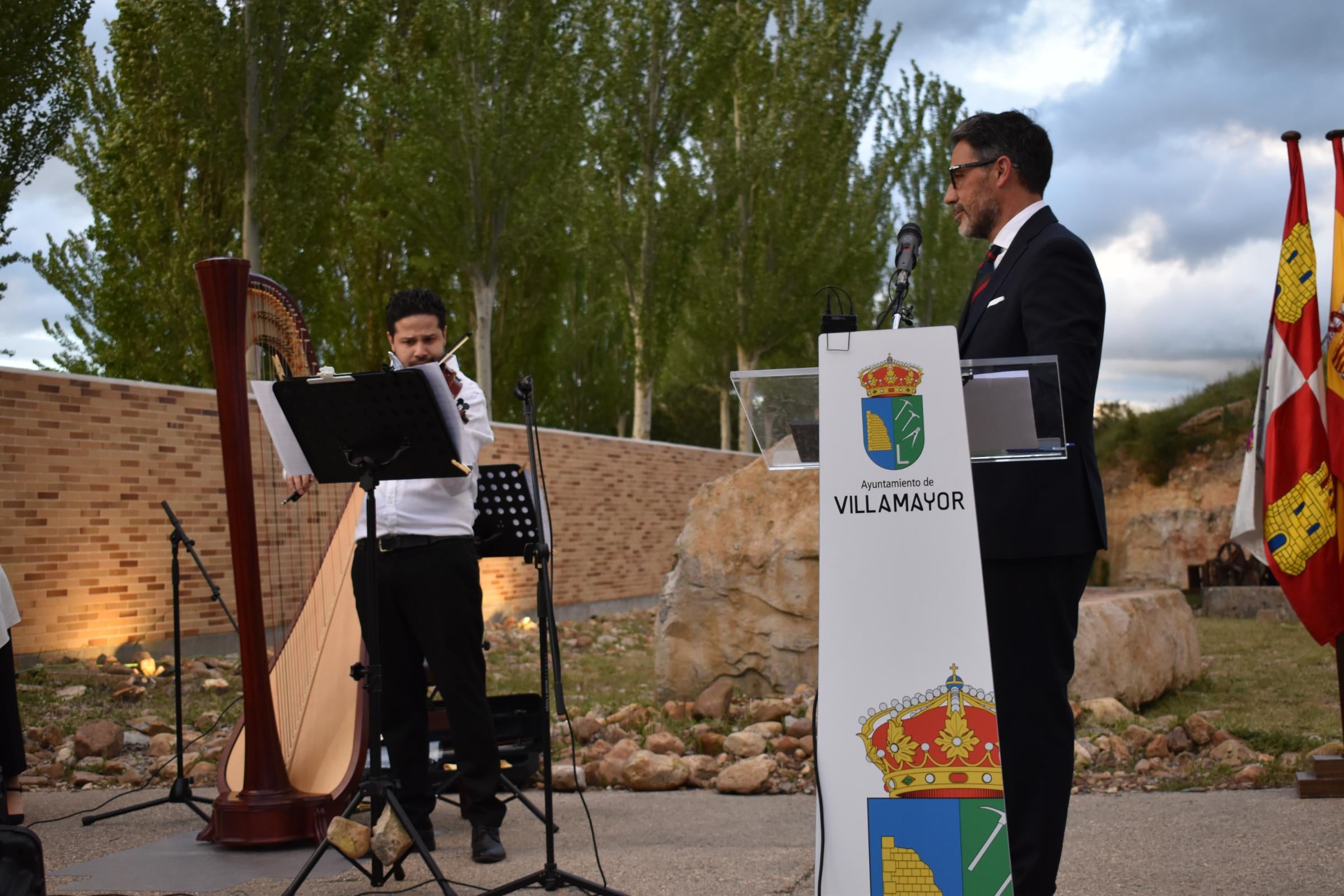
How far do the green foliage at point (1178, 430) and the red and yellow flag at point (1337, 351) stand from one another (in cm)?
1952

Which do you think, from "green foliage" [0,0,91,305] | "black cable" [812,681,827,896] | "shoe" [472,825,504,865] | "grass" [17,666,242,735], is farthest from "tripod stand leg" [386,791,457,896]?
"green foliage" [0,0,91,305]

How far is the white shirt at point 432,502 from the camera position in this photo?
3889 mm

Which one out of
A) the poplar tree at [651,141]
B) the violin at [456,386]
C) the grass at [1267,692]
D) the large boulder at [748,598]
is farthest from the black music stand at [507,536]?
the poplar tree at [651,141]

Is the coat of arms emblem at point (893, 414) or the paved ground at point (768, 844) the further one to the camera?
the paved ground at point (768, 844)

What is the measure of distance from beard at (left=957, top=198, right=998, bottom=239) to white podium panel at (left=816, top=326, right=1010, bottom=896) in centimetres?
59

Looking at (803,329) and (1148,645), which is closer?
(1148,645)

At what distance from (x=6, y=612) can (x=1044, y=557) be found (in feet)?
12.7

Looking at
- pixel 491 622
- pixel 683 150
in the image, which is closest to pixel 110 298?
pixel 491 622

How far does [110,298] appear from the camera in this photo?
1694 centimetres

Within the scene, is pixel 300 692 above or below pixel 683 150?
below

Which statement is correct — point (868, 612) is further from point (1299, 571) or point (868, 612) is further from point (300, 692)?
point (1299, 571)

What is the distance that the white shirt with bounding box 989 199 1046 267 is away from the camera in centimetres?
275

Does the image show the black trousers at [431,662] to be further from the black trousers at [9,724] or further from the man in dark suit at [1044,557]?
the man in dark suit at [1044,557]

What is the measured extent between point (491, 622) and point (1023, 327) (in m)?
12.4
